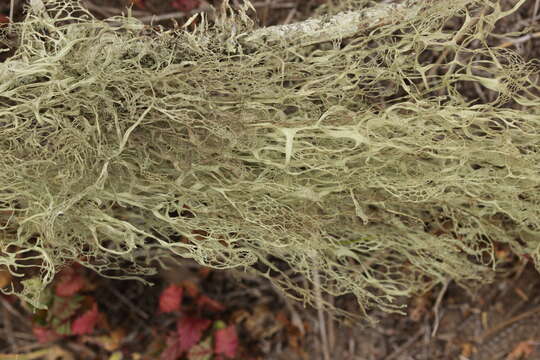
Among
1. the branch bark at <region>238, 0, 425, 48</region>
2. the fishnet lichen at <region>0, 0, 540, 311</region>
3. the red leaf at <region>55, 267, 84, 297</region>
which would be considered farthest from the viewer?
the red leaf at <region>55, 267, 84, 297</region>

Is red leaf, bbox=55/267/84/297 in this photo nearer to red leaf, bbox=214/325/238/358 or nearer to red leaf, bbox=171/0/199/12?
red leaf, bbox=214/325/238/358

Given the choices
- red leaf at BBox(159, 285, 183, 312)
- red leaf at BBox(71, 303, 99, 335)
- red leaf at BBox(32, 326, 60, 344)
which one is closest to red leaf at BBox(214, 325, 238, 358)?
red leaf at BBox(159, 285, 183, 312)

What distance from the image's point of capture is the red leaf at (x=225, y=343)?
48.9 inches

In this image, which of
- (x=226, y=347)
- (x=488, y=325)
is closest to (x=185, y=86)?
(x=226, y=347)

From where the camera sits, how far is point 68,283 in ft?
3.95

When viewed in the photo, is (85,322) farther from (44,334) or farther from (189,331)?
(189,331)

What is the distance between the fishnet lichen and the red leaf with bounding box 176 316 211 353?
0.36 m

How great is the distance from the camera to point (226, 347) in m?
1.24

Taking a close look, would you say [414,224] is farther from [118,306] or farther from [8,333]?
[8,333]

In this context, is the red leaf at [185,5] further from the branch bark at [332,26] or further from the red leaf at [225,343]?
the red leaf at [225,343]

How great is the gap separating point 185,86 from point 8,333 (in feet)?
2.85

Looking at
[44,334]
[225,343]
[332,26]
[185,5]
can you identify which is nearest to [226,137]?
[332,26]

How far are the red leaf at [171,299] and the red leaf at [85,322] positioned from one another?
160mm

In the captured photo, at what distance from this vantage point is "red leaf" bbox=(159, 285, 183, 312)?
1.23 m
